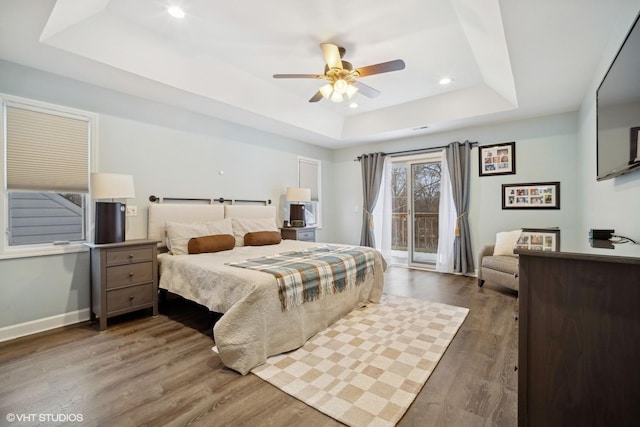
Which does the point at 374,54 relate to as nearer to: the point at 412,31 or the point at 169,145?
the point at 412,31

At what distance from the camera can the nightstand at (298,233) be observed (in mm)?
5055

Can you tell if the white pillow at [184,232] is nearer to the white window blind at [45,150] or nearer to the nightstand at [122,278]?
the nightstand at [122,278]

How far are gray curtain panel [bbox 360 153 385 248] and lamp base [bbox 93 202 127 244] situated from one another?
4.33 meters

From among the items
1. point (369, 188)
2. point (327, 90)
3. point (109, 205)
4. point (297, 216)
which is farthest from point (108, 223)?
point (369, 188)

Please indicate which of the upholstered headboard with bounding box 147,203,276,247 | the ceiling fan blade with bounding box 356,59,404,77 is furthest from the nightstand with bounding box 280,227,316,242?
the ceiling fan blade with bounding box 356,59,404,77

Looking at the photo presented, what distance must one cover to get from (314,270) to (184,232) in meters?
1.83

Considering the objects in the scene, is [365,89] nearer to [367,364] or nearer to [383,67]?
[383,67]

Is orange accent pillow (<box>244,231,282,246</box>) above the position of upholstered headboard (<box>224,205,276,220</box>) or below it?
below

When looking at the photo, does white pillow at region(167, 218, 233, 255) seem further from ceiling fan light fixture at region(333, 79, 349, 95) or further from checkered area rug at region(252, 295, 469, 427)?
ceiling fan light fixture at region(333, 79, 349, 95)

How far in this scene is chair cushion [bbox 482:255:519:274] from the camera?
12.1ft

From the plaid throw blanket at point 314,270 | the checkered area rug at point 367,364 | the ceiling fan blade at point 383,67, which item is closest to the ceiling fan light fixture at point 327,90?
Answer: the ceiling fan blade at point 383,67

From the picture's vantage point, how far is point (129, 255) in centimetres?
298

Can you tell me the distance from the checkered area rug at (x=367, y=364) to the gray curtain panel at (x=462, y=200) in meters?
1.92

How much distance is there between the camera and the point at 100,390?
6.13 ft
